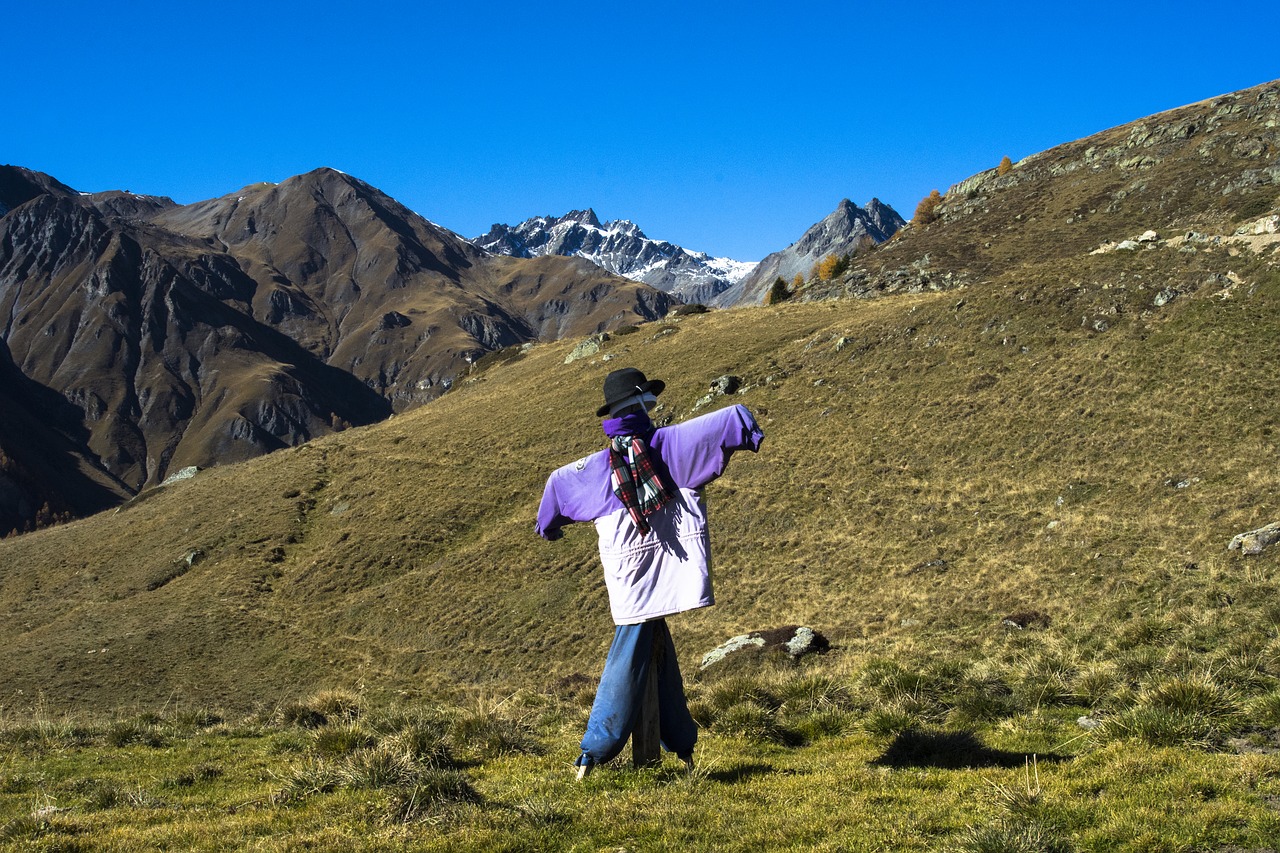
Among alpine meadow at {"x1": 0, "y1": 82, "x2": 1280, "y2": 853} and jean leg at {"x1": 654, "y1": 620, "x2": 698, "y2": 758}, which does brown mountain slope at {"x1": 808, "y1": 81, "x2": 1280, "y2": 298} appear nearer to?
alpine meadow at {"x1": 0, "y1": 82, "x2": 1280, "y2": 853}

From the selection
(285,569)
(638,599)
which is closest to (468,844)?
(638,599)

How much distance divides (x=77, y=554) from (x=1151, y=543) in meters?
63.1

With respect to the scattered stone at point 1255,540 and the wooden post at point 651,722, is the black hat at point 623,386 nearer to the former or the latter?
the wooden post at point 651,722

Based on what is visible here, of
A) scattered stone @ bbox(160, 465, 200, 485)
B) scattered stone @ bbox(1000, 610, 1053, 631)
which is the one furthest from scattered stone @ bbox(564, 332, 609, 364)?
scattered stone @ bbox(1000, 610, 1053, 631)

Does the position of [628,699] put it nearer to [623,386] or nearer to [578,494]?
[578,494]

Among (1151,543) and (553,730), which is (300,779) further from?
(1151,543)

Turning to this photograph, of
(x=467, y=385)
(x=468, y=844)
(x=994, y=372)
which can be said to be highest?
(x=467, y=385)

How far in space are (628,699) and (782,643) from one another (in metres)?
13.9

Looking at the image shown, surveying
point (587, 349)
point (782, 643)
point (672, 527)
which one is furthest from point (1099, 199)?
Result: point (672, 527)

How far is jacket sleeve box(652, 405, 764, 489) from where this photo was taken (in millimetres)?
7180

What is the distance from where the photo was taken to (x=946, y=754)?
805 cm

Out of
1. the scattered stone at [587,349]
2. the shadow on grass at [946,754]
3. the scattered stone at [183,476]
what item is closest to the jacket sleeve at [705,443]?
the shadow on grass at [946,754]

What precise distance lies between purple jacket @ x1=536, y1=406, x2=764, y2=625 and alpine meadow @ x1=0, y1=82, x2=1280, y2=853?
153cm

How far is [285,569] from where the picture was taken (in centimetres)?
4847
